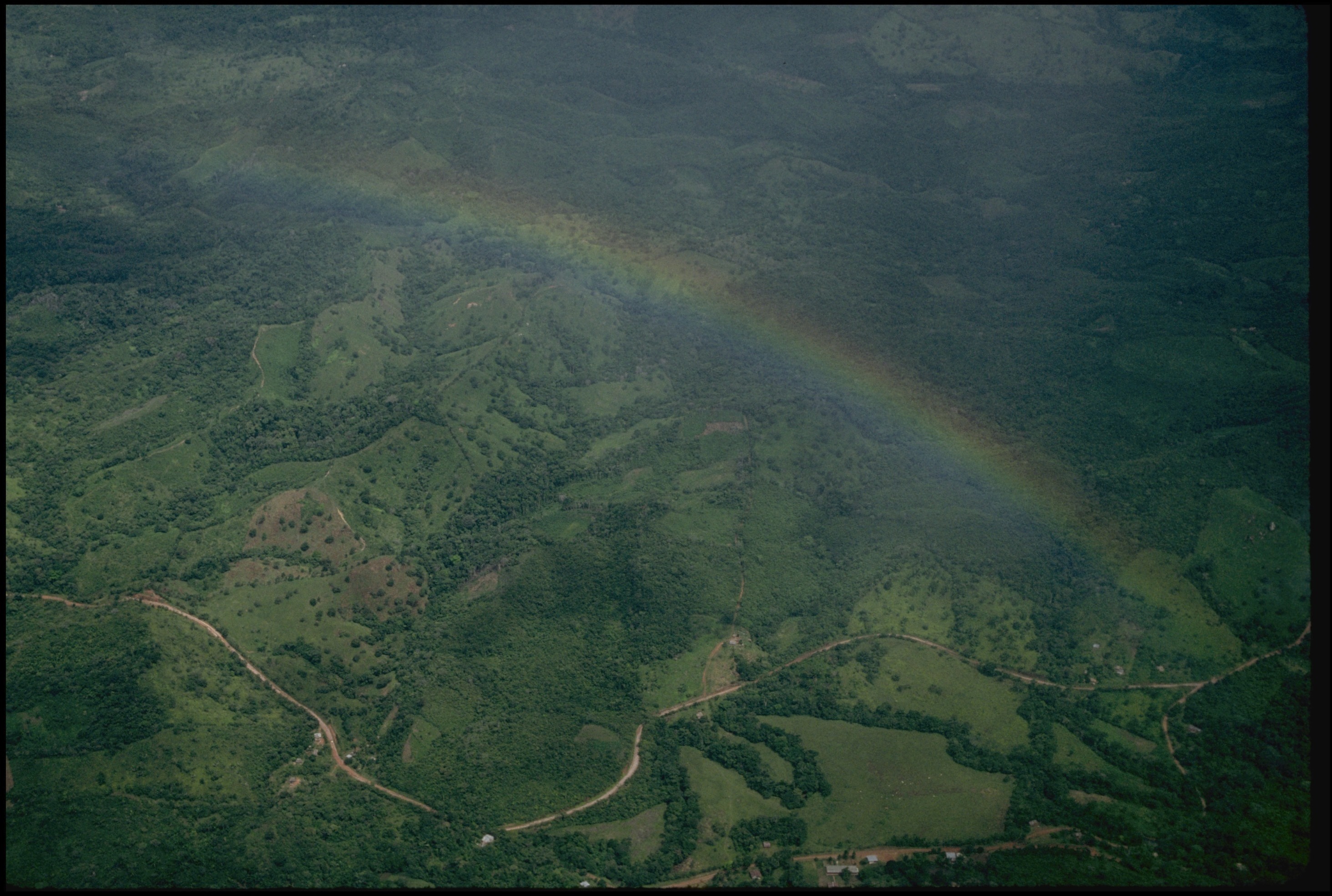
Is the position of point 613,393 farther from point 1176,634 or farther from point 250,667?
point 1176,634

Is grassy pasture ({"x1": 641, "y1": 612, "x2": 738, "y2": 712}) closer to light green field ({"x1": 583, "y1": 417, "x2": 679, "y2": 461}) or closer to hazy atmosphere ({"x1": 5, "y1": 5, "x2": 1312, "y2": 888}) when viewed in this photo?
hazy atmosphere ({"x1": 5, "y1": 5, "x2": 1312, "y2": 888})

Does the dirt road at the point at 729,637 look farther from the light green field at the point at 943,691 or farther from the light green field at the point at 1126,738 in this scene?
the light green field at the point at 1126,738

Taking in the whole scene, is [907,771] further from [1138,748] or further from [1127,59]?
[1127,59]

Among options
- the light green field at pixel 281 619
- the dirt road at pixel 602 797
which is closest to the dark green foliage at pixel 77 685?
the light green field at pixel 281 619

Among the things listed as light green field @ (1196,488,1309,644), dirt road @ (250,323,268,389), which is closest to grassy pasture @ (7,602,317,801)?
dirt road @ (250,323,268,389)

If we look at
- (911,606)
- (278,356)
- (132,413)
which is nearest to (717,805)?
(911,606)

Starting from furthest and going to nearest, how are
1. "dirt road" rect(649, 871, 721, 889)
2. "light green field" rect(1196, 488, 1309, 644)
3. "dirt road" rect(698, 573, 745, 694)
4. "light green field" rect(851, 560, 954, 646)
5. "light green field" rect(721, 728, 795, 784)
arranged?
"light green field" rect(851, 560, 954, 646), "light green field" rect(1196, 488, 1309, 644), "dirt road" rect(698, 573, 745, 694), "light green field" rect(721, 728, 795, 784), "dirt road" rect(649, 871, 721, 889)
